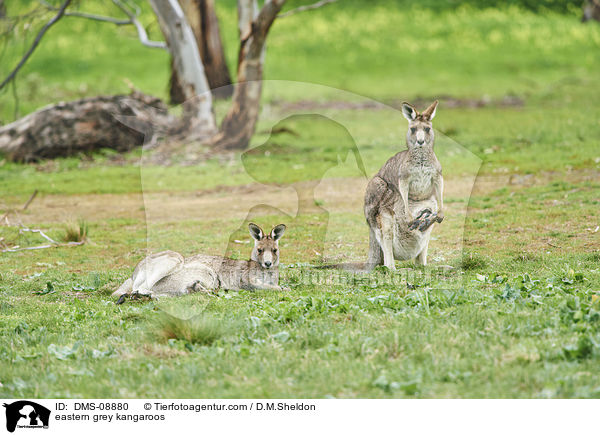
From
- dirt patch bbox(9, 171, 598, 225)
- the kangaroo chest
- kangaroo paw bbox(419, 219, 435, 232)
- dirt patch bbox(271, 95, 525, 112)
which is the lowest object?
kangaroo paw bbox(419, 219, 435, 232)

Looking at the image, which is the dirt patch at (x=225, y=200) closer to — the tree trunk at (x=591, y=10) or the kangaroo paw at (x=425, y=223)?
the kangaroo paw at (x=425, y=223)

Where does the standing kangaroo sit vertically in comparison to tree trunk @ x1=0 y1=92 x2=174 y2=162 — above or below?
below

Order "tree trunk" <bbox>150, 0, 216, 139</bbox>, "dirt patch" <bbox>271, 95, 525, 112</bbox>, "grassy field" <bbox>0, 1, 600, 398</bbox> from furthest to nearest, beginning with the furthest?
1. "dirt patch" <bbox>271, 95, 525, 112</bbox>
2. "tree trunk" <bbox>150, 0, 216, 139</bbox>
3. "grassy field" <bbox>0, 1, 600, 398</bbox>

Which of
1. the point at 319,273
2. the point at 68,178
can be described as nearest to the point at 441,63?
the point at 68,178

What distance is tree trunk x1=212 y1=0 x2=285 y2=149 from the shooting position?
15.9 m

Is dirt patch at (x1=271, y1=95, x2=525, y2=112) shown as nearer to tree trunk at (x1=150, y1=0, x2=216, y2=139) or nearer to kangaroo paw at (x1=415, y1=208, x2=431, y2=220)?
tree trunk at (x1=150, y1=0, x2=216, y2=139)

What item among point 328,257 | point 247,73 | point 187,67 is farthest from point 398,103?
point 328,257

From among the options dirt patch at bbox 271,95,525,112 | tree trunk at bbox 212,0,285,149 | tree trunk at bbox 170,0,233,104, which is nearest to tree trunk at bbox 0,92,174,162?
tree trunk at bbox 212,0,285,149

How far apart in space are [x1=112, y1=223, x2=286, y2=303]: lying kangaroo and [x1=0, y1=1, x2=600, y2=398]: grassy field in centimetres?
A: 27

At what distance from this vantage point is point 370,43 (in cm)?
2973

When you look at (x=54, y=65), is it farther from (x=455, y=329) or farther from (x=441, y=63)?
(x=455, y=329)
